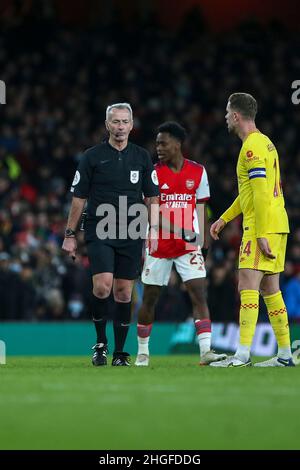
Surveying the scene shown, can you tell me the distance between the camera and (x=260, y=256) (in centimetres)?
1053

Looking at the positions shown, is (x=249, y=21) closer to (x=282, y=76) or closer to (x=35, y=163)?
(x=282, y=76)

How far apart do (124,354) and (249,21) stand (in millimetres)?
22717

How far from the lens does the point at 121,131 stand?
1091 centimetres

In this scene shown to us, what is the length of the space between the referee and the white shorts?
0.48 ft

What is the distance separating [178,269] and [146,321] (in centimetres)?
58

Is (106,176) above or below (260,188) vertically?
above

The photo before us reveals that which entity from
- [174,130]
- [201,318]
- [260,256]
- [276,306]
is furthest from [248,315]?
[174,130]

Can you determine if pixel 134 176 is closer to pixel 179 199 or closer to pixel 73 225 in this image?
pixel 179 199

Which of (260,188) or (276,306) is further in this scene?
(276,306)

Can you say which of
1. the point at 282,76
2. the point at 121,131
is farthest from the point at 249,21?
the point at 121,131

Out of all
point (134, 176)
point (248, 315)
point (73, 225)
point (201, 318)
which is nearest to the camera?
point (248, 315)

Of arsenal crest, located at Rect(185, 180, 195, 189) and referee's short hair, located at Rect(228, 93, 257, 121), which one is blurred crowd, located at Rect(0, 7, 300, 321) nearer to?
arsenal crest, located at Rect(185, 180, 195, 189)

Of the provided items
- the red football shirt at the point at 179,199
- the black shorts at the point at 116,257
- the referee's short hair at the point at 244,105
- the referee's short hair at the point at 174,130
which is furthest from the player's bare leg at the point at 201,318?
the referee's short hair at the point at 244,105

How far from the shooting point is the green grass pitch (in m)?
6.22
